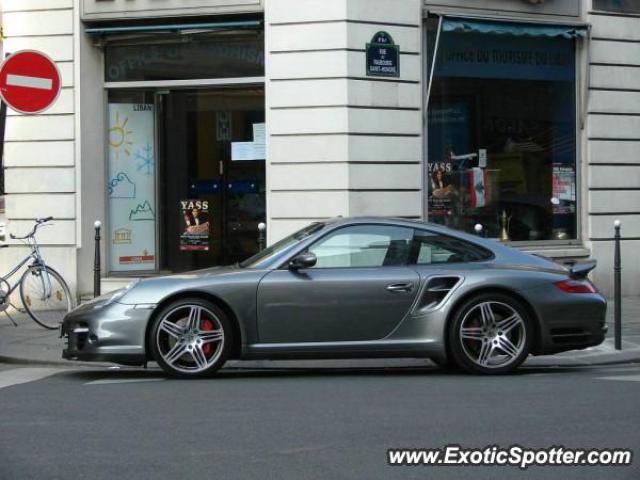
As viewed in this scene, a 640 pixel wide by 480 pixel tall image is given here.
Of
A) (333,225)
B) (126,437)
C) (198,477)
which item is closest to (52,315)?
(333,225)

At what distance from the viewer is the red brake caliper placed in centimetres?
843

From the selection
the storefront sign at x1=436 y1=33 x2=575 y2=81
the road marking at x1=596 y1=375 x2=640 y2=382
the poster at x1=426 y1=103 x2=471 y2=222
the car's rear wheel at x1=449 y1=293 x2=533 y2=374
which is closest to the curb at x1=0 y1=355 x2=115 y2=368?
the car's rear wheel at x1=449 y1=293 x2=533 y2=374

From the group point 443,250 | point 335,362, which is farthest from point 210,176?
point 443,250

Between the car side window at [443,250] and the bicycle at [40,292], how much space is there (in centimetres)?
519

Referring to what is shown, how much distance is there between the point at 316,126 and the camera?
13906 millimetres

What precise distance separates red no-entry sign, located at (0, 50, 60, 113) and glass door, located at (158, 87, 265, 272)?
3712 millimetres

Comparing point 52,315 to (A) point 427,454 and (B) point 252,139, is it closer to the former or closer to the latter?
(B) point 252,139

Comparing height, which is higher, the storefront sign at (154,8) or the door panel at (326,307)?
the storefront sign at (154,8)

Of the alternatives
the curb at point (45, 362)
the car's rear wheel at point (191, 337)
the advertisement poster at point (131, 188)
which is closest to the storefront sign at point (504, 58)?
the advertisement poster at point (131, 188)

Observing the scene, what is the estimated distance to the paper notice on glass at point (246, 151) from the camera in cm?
1462

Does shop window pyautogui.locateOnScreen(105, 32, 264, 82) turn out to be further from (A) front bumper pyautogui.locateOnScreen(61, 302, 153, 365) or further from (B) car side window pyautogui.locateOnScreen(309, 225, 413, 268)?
(A) front bumper pyautogui.locateOnScreen(61, 302, 153, 365)

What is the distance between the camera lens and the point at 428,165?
14742 mm

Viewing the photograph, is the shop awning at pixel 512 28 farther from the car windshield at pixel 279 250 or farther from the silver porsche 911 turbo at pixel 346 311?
the silver porsche 911 turbo at pixel 346 311

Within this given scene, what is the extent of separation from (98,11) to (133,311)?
725 cm
